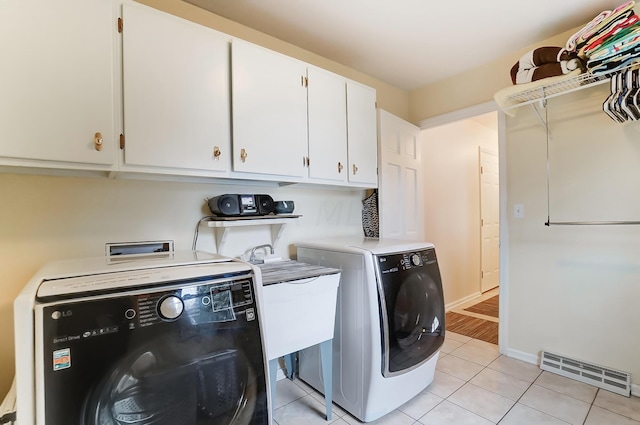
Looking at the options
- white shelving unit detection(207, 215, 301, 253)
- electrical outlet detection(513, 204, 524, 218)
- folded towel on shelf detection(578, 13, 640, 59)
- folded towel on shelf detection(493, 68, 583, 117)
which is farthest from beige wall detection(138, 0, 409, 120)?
folded towel on shelf detection(578, 13, 640, 59)

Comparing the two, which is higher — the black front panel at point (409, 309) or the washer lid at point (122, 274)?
the washer lid at point (122, 274)

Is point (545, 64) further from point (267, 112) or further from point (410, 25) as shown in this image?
point (267, 112)

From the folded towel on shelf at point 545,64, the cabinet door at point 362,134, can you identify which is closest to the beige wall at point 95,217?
the cabinet door at point 362,134

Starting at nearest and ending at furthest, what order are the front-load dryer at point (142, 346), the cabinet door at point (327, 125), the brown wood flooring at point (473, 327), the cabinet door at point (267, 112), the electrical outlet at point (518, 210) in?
the front-load dryer at point (142, 346), the cabinet door at point (267, 112), the cabinet door at point (327, 125), the electrical outlet at point (518, 210), the brown wood flooring at point (473, 327)

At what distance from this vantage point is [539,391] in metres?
1.91

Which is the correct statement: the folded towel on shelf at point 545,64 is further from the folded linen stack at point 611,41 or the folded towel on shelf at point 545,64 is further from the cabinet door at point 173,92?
the cabinet door at point 173,92

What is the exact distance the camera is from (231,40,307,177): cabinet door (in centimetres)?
163

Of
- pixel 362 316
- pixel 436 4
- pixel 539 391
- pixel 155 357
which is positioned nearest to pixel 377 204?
pixel 362 316

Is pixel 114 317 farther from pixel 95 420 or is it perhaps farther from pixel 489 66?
pixel 489 66

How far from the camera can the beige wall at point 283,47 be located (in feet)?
5.77

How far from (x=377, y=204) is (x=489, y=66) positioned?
1.52m

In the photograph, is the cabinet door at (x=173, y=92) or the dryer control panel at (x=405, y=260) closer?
the cabinet door at (x=173, y=92)

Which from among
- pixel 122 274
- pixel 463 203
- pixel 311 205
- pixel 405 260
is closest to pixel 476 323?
pixel 463 203

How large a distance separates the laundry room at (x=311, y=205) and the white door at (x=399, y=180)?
2 centimetres
